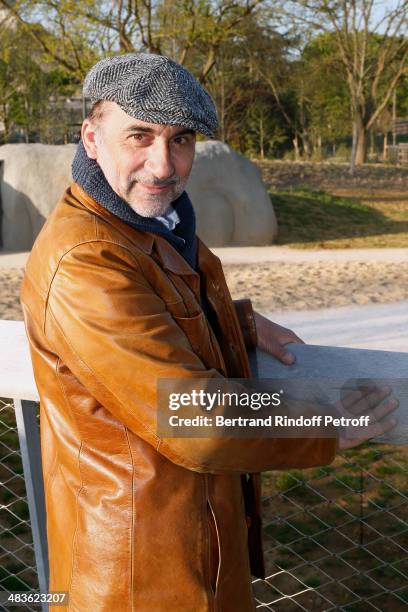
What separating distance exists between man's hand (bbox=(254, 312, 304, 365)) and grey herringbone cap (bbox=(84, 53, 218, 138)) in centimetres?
42

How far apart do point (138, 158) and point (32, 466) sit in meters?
0.64

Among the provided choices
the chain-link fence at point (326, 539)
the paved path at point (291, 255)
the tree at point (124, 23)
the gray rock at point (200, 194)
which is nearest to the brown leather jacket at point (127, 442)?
the chain-link fence at point (326, 539)

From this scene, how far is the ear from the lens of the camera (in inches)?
58.4

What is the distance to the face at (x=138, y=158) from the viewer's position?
56.2 inches

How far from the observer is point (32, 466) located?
163cm

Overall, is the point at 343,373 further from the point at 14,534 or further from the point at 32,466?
the point at 14,534

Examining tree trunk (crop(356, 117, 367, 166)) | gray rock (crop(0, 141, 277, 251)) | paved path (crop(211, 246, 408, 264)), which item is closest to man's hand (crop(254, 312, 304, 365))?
paved path (crop(211, 246, 408, 264))

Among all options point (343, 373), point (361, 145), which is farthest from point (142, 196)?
point (361, 145)

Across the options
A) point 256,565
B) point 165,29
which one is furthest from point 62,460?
point 165,29

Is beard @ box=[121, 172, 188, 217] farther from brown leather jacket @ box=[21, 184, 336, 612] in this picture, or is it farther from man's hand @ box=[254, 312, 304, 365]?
man's hand @ box=[254, 312, 304, 365]

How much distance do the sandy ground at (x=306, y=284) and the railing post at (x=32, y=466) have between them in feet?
21.0

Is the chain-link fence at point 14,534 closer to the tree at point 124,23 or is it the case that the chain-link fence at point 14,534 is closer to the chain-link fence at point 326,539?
the chain-link fence at point 326,539

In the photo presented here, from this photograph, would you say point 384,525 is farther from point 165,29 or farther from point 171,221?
point 165,29

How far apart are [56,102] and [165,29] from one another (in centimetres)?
855
